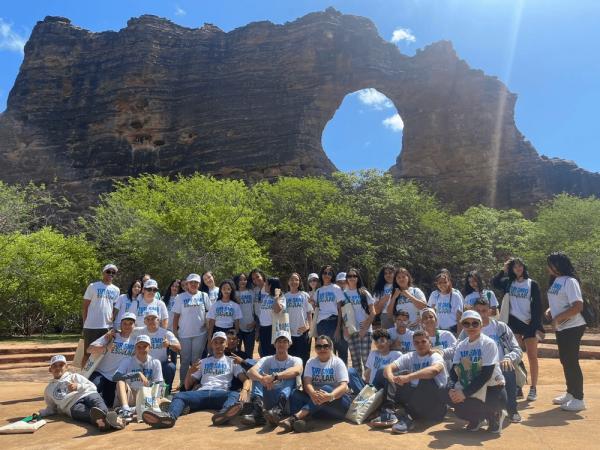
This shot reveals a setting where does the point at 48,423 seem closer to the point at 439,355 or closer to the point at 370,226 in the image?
the point at 439,355

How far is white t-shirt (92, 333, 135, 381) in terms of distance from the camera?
22.5ft

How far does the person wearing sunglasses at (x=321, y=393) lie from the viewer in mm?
5709

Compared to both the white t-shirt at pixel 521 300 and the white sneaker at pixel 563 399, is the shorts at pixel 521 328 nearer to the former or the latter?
the white t-shirt at pixel 521 300

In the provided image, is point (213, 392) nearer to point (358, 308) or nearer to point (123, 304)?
point (123, 304)

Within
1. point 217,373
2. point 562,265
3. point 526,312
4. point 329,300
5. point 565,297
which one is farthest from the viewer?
point 329,300

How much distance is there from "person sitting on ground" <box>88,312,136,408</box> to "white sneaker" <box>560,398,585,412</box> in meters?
5.86

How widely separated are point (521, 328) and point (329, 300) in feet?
9.82

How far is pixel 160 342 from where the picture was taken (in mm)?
7277

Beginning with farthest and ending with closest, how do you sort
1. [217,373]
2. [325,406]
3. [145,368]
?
[217,373]
[145,368]
[325,406]

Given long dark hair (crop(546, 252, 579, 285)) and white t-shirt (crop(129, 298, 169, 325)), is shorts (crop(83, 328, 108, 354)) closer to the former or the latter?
white t-shirt (crop(129, 298, 169, 325))

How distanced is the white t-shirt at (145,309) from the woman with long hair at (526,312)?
5450 mm


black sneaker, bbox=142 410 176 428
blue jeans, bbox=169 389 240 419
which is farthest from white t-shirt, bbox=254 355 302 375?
black sneaker, bbox=142 410 176 428

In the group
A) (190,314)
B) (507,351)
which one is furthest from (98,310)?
(507,351)

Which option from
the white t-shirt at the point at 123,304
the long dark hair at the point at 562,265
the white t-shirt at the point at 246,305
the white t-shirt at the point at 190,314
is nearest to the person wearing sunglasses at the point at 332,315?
the white t-shirt at the point at 246,305
